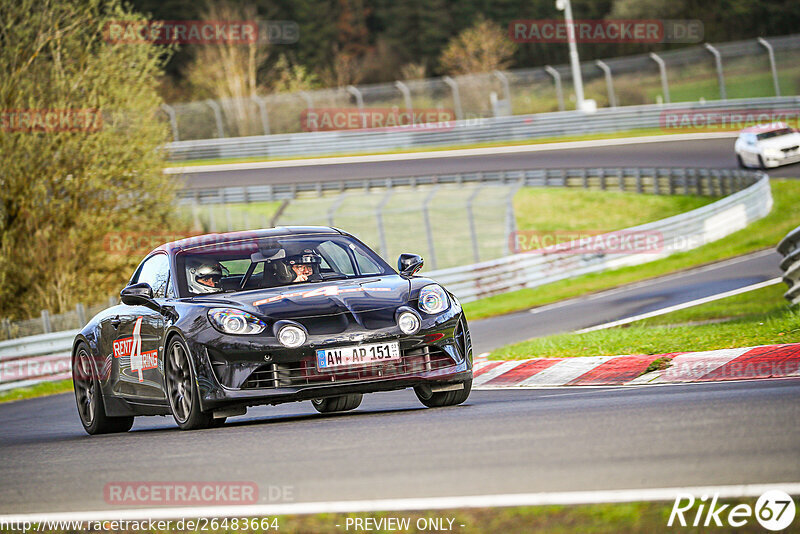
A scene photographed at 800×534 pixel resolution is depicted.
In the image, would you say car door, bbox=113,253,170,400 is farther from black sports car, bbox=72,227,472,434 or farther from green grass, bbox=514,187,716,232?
green grass, bbox=514,187,716,232

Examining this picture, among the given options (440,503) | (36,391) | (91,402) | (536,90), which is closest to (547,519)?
(440,503)

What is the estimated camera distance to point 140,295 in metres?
9.01

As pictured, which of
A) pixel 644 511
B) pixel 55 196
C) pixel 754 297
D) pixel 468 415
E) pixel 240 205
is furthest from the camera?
pixel 240 205

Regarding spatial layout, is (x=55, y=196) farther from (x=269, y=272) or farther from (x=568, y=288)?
(x=269, y=272)

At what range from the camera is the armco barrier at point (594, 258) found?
88.8 ft

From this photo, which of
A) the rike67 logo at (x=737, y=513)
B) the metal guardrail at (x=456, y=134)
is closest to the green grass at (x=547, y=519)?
the rike67 logo at (x=737, y=513)

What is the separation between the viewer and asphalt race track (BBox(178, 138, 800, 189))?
1620 inches

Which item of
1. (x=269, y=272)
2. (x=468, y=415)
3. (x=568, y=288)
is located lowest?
(x=568, y=288)

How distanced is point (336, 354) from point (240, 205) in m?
34.3

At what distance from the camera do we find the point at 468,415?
294 inches

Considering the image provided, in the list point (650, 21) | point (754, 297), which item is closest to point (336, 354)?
Result: point (754, 297)

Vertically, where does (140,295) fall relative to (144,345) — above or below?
above

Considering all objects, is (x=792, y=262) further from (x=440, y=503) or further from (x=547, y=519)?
(x=547, y=519)

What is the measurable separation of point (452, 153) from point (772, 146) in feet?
51.3
